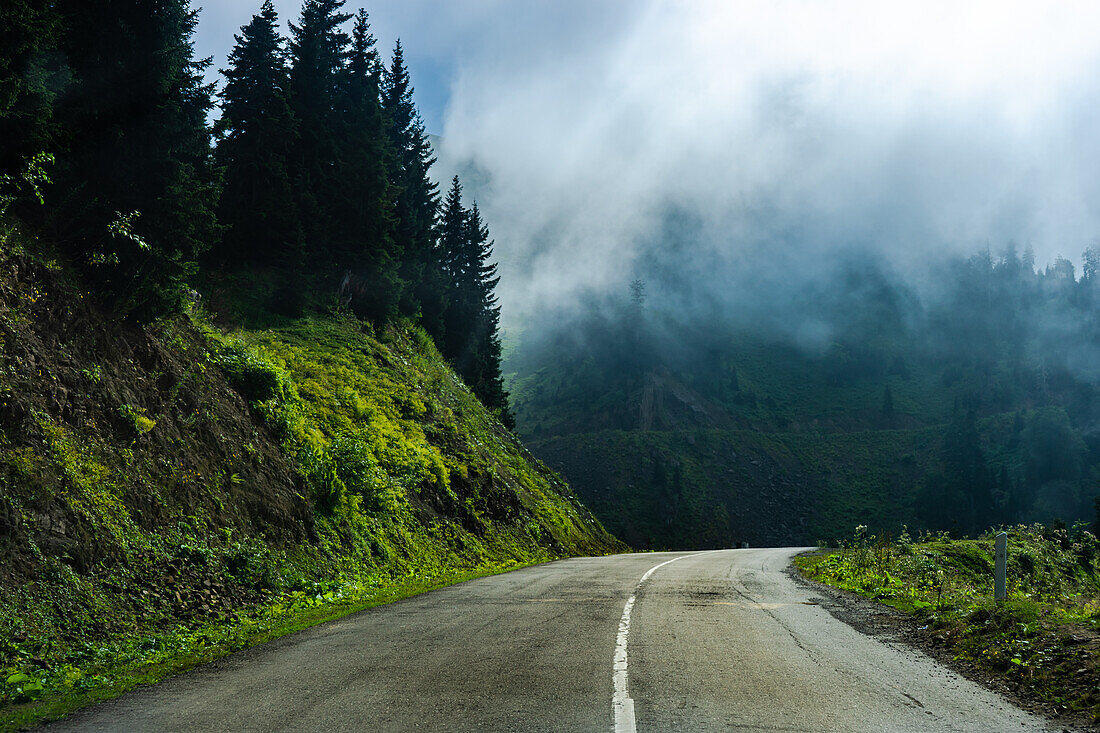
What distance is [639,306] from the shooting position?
160500mm

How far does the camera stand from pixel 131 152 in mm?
13398

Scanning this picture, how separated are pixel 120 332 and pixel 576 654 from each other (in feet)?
37.1

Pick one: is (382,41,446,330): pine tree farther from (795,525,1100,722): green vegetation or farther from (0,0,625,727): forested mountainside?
(795,525,1100,722): green vegetation

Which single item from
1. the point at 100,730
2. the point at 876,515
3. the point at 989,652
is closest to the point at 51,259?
the point at 100,730

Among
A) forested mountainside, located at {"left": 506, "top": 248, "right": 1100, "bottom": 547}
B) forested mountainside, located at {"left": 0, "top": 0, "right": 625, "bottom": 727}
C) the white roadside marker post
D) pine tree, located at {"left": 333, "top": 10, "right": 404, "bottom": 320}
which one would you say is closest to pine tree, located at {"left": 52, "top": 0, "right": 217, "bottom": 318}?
forested mountainside, located at {"left": 0, "top": 0, "right": 625, "bottom": 727}

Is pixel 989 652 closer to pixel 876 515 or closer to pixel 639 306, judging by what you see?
pixel 876 515

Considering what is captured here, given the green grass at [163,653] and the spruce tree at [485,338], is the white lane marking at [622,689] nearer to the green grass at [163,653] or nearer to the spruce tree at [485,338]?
the green grass at [163,653]

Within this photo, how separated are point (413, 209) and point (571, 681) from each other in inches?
1707

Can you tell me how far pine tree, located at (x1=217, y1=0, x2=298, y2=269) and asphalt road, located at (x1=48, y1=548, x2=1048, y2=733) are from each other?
22.7 meters

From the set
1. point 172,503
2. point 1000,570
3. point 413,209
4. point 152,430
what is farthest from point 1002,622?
point 413,209

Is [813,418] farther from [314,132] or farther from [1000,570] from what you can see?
[1000,570]

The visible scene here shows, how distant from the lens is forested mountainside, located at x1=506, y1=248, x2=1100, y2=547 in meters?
103

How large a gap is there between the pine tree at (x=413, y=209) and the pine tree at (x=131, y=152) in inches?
864

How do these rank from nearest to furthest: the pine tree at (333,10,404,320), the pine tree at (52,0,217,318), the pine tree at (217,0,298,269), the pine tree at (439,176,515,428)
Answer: the pine tree at (52,0,217,318) → the pine tree at (217,0,298,269) → the pine tree at (333,10,404,320) → the pine tree at (439,176,515,428)
